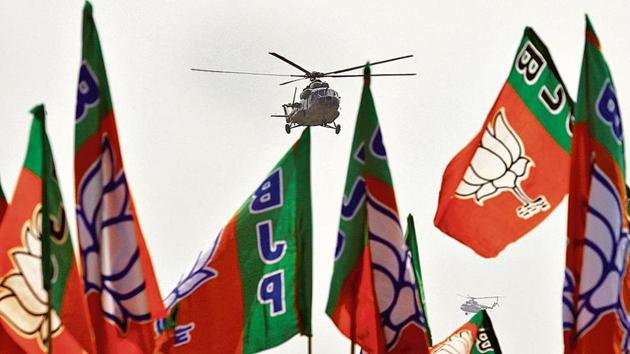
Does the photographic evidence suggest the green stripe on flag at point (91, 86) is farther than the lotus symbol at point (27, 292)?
No

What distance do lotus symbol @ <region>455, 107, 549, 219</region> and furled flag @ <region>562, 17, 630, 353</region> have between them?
2162mm

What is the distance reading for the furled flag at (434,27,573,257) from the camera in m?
22.4

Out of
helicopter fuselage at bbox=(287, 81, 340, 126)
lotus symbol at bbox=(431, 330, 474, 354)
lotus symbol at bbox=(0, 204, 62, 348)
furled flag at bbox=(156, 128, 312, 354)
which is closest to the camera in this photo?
lotus symbol at bbox=(0, 204, 62, 348)

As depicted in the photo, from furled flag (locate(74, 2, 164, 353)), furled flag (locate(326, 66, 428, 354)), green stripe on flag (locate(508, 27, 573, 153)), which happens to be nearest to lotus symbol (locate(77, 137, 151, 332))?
furled flag (locate(74, 2, 164, 353))

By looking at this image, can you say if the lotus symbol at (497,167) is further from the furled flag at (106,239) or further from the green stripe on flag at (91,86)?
the green stripe on flag at (91,86)

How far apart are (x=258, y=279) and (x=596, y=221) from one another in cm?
511

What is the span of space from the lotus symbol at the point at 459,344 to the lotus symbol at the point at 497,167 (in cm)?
623

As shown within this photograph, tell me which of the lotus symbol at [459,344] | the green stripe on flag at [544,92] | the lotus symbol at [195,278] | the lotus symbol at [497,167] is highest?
the green stripe on flag at [544,92]

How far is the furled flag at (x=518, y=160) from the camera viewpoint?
22.4 m

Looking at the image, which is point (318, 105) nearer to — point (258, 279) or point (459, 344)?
point (459, 344)

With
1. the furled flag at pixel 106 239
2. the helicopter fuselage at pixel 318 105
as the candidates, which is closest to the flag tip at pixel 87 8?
the furled flag at pixel 106 239

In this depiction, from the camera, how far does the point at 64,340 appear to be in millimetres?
21828

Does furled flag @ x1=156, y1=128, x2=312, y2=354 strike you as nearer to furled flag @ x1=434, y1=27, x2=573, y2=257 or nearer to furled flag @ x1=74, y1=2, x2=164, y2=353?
furled flag @ x1=74, y1=2, x2=164, y2=353

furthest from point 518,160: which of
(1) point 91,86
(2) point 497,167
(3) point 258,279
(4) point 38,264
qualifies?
(4) point 38,264
